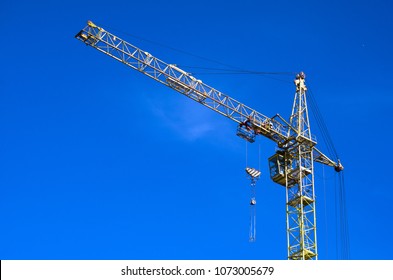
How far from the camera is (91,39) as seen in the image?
70562mm

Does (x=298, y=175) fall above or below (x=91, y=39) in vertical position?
below

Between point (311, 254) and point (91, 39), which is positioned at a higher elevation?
point (91, 39)

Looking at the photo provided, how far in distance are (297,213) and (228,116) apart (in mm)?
12533

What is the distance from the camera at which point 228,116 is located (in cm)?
7031
